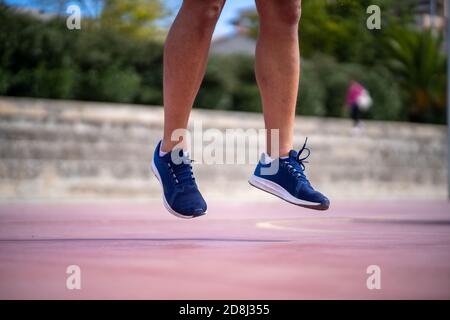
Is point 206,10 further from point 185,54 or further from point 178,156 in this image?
point 178,156

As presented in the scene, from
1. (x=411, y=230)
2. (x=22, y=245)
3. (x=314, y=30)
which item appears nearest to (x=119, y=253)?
(x=22, y=245)

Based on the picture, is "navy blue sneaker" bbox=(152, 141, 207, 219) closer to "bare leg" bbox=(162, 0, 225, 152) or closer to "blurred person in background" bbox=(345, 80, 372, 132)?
"bare leg" bbox=(162, 0, 225, 152)

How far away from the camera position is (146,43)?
1738cm

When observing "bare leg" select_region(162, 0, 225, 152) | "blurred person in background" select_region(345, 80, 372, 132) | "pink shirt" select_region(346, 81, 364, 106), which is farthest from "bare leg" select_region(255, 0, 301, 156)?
"pink shirt" select_region(346, 81, 364, 106)

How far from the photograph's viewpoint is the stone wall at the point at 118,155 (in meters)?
11.8

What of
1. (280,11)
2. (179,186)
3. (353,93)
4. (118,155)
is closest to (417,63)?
(353,93)

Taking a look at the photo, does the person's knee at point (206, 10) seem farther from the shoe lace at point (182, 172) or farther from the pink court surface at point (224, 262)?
the pink court surface at point (224, 262)

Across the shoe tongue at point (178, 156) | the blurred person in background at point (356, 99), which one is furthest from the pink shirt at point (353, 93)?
the shoe tongue at point (178, 156)

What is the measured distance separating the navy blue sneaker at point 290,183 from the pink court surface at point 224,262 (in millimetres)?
166

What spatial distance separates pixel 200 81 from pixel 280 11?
→ 0.45 metres

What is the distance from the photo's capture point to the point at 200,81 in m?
3.60
